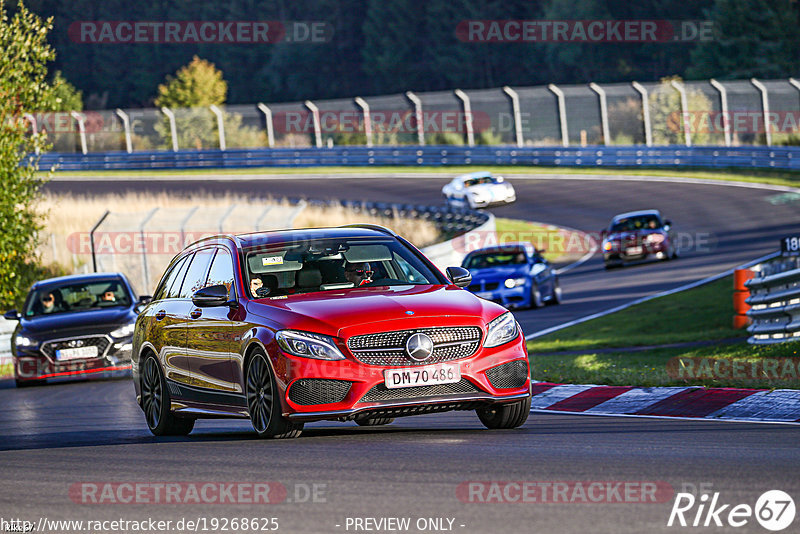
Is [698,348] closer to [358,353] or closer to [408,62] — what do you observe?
[358,353]

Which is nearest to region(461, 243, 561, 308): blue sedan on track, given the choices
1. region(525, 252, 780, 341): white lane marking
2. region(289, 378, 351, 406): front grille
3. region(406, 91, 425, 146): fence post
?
region(525, 252, 780, 341): white lane marking

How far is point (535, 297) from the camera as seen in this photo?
2628cm

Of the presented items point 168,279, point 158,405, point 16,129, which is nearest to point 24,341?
point 168,279

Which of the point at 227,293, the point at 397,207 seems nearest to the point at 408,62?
the point at 397,207

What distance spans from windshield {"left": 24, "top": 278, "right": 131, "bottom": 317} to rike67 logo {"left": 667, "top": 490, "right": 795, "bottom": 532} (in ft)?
48.7

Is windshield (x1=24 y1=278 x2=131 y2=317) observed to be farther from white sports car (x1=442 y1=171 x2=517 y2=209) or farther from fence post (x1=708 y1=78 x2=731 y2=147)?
fence post (x1=708 y1=78 x2=731 y2=147)

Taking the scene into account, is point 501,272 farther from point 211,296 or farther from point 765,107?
point 765,107

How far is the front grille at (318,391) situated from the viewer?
9.00 metres

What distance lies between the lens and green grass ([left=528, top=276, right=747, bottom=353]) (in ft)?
60.6

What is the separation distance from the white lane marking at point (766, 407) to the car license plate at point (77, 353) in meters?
10.8

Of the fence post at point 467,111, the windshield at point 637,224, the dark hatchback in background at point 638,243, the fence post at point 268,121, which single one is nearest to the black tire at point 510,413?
the dark hatchback in background at point 638,243

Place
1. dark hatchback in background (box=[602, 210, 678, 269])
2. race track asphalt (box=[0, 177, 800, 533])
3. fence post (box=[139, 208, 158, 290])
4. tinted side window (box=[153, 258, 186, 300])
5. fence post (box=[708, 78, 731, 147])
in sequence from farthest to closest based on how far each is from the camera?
fence post (box=[708, 78, 731, 147])
dark hatchback in background (box=[602, 210, 678, 269])
fence post (box=[139, 208, 158, 290])
tinted side window (box=[153, 258, 186, 300])
race track asphalt (box=[0, 177, 800, 533])

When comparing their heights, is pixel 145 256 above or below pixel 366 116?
below

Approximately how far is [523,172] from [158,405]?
150 ft
